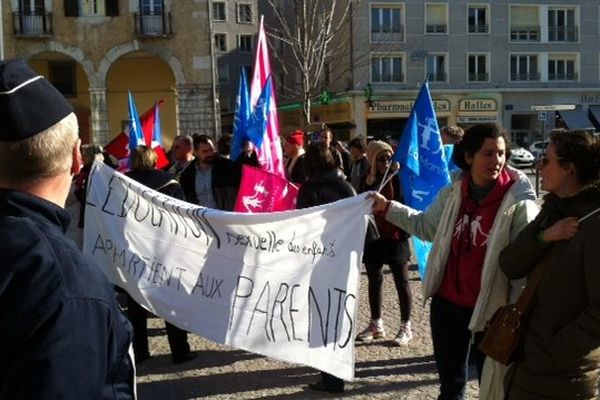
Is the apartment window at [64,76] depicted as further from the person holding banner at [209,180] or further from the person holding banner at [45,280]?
the person holding banner at [45,280]

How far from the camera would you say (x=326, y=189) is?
5.46 m

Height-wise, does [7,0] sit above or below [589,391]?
above

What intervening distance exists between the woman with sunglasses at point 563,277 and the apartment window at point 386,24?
3862 cm

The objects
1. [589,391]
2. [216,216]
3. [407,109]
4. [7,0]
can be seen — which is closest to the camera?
[589,391]

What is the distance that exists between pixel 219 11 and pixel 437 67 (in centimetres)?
2639

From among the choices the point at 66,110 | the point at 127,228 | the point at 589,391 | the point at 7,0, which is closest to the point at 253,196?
the point at 127,228

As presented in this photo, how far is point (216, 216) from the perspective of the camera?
476cm

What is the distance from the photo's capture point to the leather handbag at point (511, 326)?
2.84 meters

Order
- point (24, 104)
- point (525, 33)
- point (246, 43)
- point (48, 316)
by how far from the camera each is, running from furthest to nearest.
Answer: point (246, 43)
point (525, 33)
point (24, 104)
point (48, 316)

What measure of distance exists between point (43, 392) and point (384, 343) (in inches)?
193

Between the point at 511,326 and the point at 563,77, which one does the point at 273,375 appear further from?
the point at 563,77

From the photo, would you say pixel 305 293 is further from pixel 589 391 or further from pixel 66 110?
pixel 66 110

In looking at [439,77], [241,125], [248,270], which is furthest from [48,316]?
[439,77]

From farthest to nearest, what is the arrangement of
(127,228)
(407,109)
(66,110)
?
(407,109) → (127,228) → (66,110)
